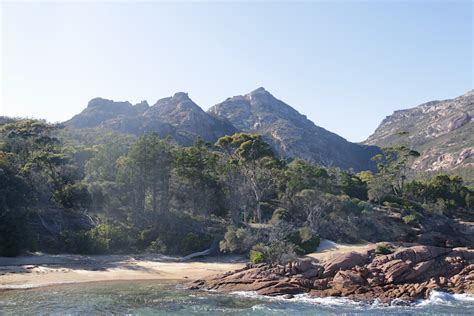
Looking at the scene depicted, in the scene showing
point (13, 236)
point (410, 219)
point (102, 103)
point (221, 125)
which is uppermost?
point (102, 103)

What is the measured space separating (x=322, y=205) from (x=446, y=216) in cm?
2563

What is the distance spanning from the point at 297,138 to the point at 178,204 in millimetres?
109866

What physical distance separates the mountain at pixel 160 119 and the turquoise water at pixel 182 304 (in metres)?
93.1

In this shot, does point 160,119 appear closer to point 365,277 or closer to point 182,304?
point 365,277

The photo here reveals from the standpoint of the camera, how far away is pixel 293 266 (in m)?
34.0

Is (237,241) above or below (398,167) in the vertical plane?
below

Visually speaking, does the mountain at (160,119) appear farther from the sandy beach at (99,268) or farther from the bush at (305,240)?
the sandy beach at (99,268)

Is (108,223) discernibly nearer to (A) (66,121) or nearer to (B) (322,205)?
(B) (322,205)

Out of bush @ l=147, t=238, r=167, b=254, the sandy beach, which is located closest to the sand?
the sandy beach

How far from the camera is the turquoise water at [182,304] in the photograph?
85.1 ft

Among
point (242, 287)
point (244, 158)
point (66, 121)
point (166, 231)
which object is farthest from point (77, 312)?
point (66, 121)

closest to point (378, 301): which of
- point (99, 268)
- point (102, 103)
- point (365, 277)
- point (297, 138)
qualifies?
point (365, 277)

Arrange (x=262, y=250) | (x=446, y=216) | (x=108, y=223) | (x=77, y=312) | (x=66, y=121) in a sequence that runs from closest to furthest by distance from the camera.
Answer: (x=77, y=312) < (x=262, y=250) < (x=108, y=223) < (x=446, y=216) < (x=66, y=121)

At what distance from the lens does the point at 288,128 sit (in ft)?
558
